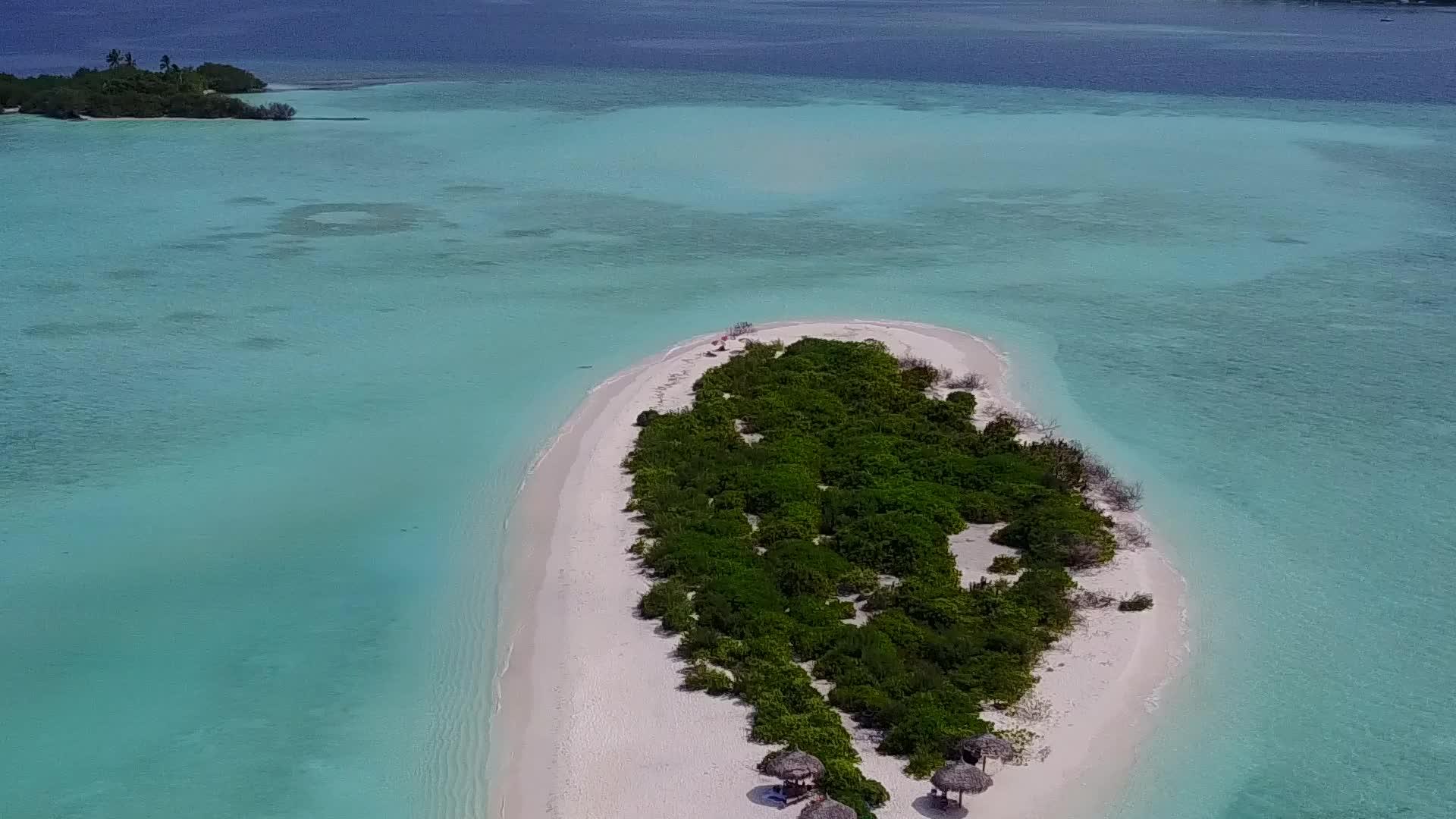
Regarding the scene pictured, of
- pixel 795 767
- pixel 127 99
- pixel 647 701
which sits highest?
pixel 127 99

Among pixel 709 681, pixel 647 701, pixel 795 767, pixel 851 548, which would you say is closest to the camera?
pixel 795 767

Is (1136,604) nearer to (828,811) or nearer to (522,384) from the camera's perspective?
(828,811)

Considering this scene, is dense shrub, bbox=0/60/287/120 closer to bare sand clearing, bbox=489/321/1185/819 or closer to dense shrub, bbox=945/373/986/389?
dense shrub, bbox=945/373/986/389

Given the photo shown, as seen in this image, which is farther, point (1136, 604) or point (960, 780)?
point (1136, 604)

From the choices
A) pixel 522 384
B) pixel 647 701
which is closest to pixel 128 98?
pixel 522 384

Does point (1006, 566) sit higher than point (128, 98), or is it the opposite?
point (128, 98)
